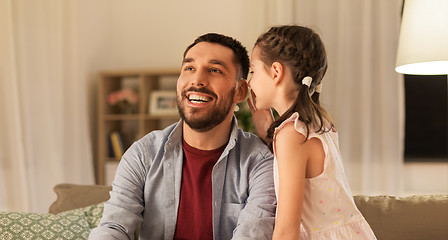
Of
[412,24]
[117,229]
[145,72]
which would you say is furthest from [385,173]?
[117,229]

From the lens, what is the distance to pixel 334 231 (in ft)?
4.80

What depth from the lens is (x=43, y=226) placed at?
1.79 meters

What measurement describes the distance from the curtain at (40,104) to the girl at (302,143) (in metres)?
2.67

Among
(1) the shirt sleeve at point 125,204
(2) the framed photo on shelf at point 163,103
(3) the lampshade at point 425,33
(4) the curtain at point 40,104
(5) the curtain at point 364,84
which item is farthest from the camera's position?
(2) the framed photo on shelf at point 163,103

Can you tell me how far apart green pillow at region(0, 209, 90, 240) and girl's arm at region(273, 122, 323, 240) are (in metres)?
0.80

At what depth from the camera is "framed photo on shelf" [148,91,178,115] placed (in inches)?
186

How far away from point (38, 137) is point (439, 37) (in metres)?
3.03

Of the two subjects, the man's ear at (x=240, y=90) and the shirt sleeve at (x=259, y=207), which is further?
the man's ear at (x=240, y=90)

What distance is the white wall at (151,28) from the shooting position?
484cm

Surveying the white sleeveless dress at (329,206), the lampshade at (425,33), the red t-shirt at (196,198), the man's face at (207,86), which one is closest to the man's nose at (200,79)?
the man's face at (207,86)

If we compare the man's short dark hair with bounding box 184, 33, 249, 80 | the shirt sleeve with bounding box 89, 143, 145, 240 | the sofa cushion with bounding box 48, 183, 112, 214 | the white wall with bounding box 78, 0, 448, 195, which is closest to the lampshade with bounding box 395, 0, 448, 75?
the man's short dark hair with bounding box 184, 33, 249, 80

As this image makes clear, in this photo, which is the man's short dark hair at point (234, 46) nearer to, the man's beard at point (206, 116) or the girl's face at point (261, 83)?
the man's beard at point (206, 116)

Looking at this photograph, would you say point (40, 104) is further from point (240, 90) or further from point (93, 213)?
point (240, 90)

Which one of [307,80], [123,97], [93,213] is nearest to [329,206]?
[307,80]
